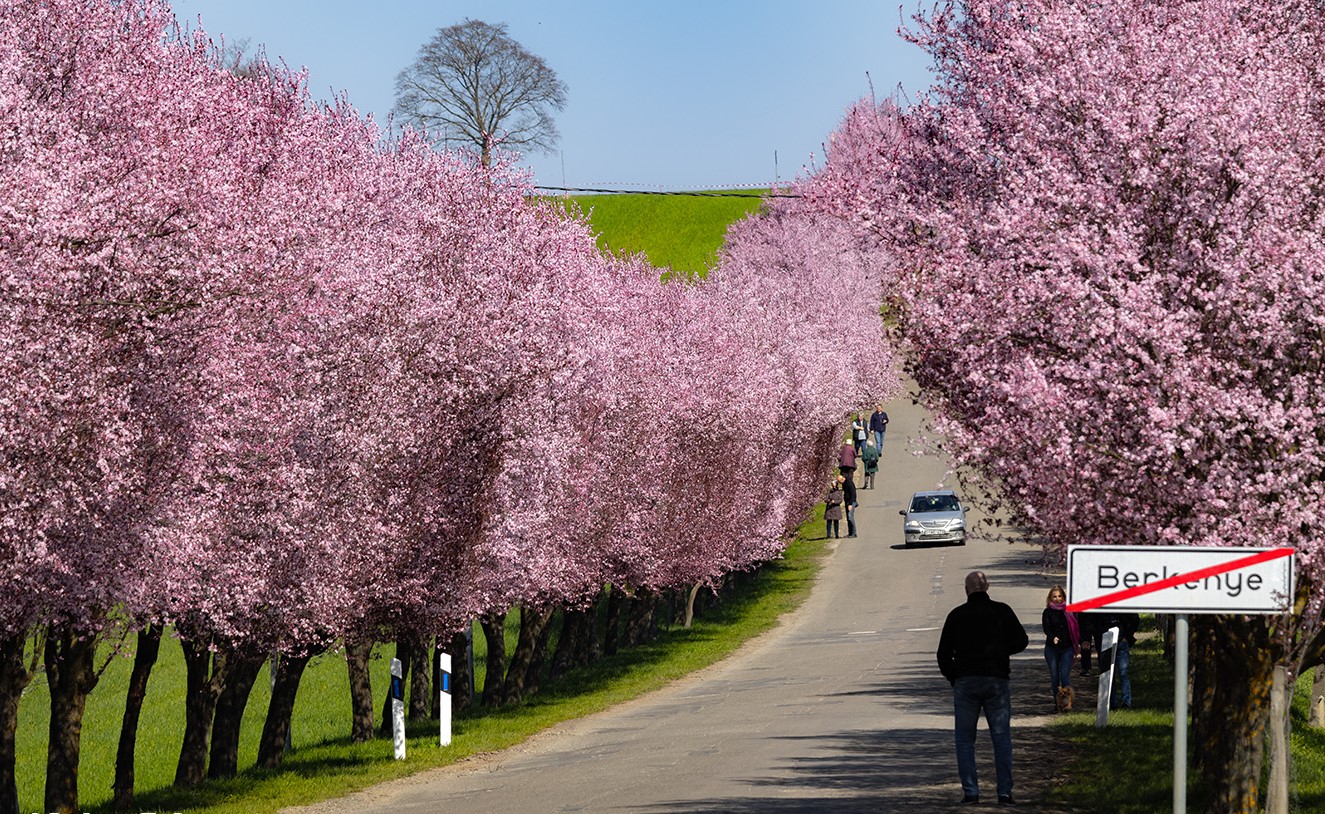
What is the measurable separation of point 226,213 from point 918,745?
9903 millimetres

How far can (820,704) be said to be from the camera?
82.5ft

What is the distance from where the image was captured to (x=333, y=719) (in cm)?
3756

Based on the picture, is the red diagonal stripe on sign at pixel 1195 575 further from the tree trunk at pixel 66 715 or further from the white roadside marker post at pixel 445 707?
the white roadside marker post at pixel 445 707

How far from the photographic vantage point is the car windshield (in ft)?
171

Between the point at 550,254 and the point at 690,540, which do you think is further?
the point at 690,540

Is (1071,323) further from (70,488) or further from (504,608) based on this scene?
(504,608)

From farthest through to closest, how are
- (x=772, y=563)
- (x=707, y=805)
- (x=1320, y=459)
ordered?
(x=772, y=563) → (x=707, y=805) → (x=1320, y=459)

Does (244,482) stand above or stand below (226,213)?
below

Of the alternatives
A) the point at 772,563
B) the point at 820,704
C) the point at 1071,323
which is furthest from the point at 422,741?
the point at 772,563

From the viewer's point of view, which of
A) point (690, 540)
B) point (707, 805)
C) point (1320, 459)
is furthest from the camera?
point (690, 540)

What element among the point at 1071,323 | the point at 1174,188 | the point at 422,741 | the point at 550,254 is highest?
the point at 550,254

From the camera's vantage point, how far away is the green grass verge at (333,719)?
65.8 feet

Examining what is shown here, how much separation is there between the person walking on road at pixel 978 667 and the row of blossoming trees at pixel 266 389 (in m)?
6.51

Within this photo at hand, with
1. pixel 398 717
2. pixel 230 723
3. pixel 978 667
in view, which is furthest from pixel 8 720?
pixel 978 667
